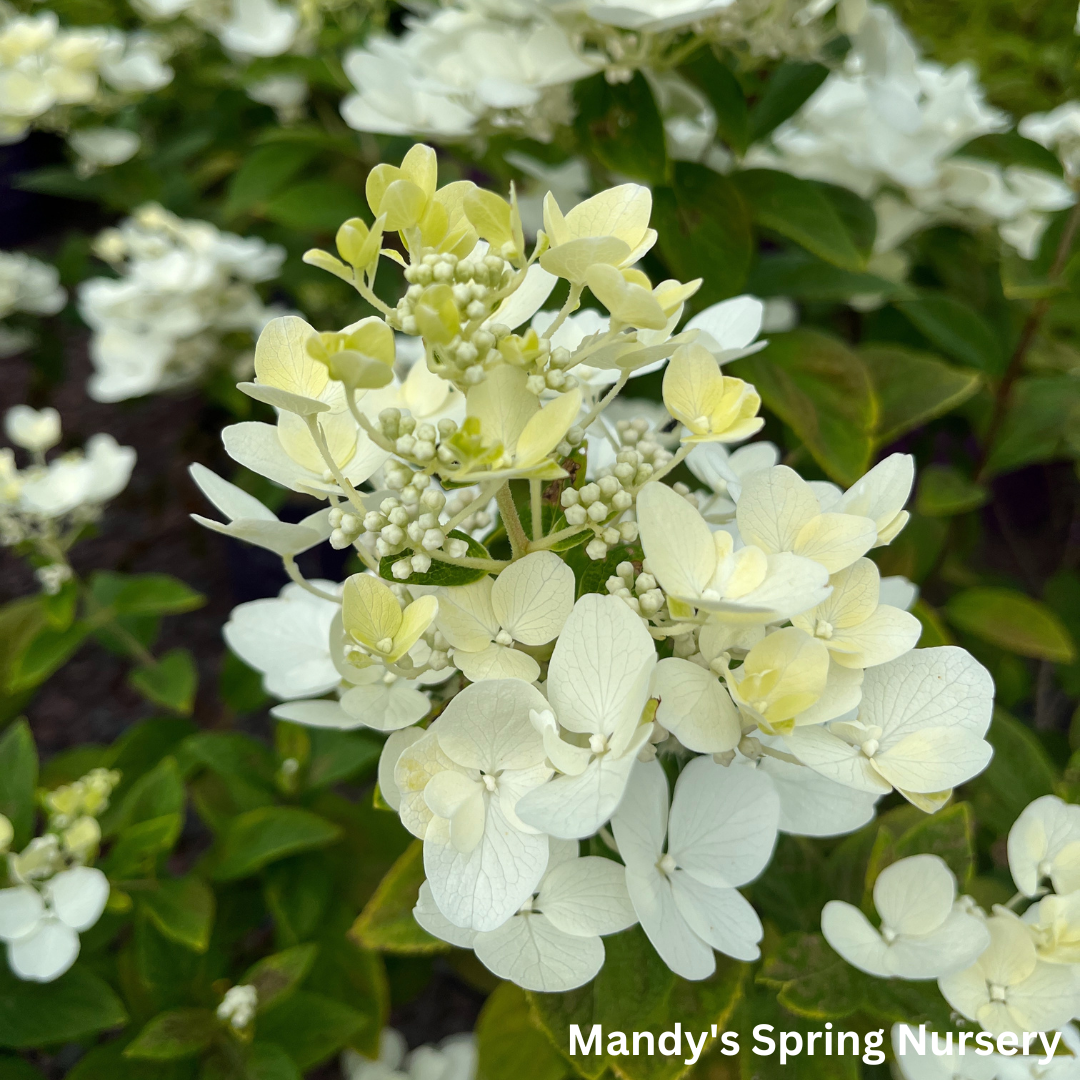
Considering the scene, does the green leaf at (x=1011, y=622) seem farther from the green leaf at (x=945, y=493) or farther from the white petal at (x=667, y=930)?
the white petal at (x=667, y=930)

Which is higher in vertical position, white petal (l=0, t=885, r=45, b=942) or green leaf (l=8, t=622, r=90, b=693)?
white petal (l=0, t=885, r=45, b=942)

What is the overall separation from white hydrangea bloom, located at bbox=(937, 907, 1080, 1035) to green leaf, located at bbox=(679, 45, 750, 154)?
581 millimetres

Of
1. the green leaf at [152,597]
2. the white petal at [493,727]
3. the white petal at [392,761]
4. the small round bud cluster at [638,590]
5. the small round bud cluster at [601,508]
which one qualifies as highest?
the small round bud cluster at [601,508]

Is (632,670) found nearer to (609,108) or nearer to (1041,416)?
(609,108)

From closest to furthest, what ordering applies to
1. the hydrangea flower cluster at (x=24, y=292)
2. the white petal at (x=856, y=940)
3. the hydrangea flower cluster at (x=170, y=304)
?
the white petal at (x=856, y=940) → the hydrangea flower cluster at (x=170, y=304) → the hydrangea flower cluster at (x=24, y=292)

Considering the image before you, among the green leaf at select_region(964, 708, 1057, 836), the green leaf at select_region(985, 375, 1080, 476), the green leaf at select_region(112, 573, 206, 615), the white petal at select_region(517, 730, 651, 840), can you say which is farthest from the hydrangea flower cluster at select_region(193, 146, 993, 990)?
the green leaf at select_region(985, 375, 1080, 476)

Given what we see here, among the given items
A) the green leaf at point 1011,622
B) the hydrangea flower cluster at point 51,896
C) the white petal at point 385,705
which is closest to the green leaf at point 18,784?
the hydrangea flower cluster at point 51,896

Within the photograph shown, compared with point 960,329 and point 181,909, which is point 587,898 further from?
point 960,329

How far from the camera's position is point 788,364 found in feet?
2.41

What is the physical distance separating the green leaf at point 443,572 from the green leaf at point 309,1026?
0.43 meters

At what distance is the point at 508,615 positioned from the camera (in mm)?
352

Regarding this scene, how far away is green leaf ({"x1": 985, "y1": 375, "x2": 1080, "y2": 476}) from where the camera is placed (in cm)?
85

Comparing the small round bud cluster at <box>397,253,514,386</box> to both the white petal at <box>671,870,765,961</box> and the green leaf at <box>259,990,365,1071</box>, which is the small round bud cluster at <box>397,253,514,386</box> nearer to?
the white petal at <box>671,870,765,961</box>

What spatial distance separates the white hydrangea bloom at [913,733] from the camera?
0.33m
